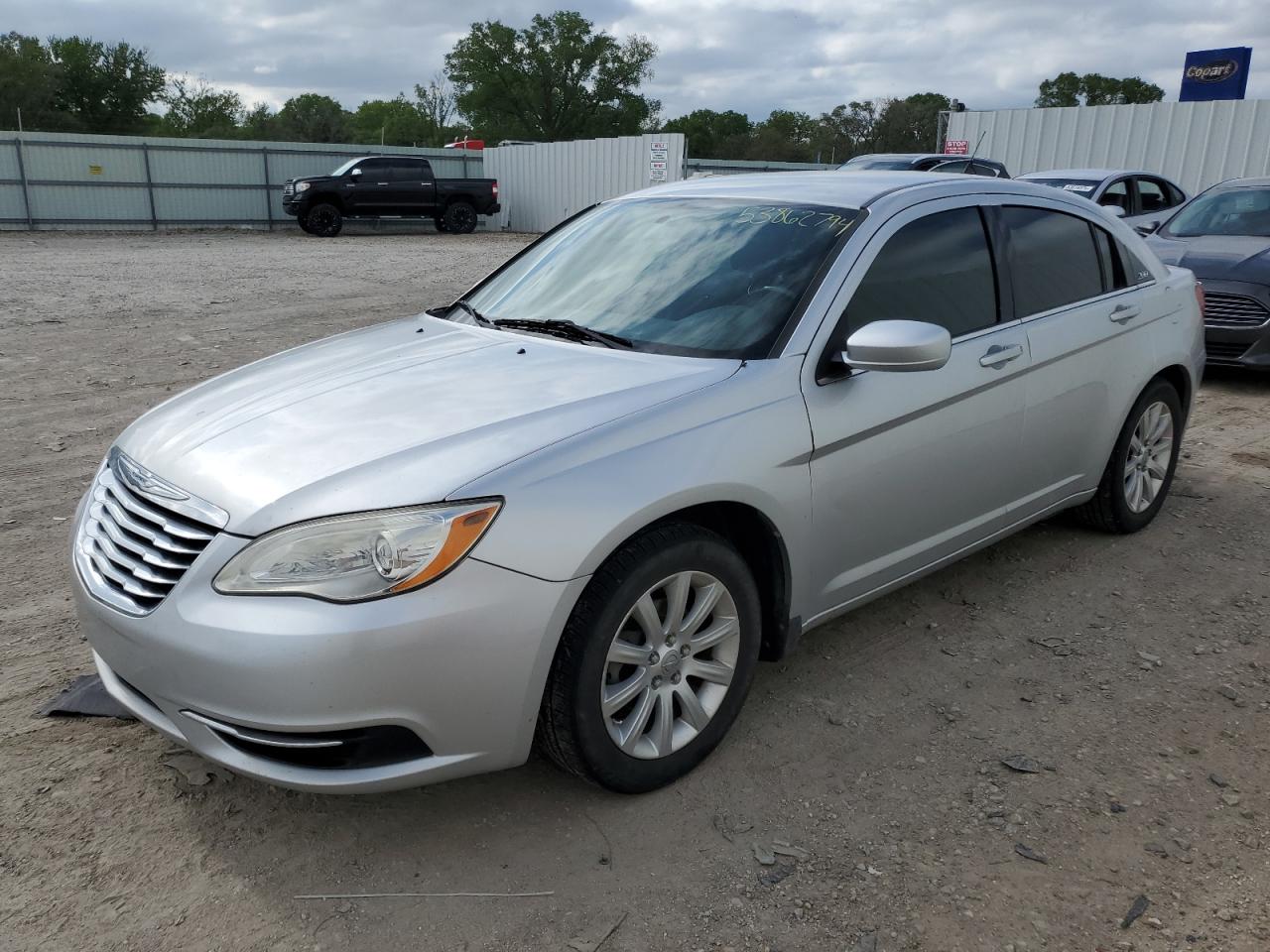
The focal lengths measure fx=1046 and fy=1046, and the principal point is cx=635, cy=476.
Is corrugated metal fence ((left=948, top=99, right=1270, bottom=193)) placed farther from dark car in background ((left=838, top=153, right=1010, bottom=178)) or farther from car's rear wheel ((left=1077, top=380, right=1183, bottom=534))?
car's rear wheel ((left=1077, top=380, right=1183, bottom=534))

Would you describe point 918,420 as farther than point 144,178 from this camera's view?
No

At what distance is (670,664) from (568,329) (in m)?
1.26

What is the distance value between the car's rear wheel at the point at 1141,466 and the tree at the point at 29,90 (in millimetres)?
57426

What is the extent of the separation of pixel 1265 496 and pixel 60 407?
7.47 m

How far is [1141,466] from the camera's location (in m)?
4.87

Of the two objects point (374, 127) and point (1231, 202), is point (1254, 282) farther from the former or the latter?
point (374, 127)

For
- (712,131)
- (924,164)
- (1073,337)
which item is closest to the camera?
(1073,337)

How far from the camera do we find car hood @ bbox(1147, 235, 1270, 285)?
26.8 ft

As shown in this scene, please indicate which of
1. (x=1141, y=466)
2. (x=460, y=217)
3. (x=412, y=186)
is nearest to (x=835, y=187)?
(x=1141, y=466)

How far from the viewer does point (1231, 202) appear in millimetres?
9523

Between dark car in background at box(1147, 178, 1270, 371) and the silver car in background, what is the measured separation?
14.9 feet

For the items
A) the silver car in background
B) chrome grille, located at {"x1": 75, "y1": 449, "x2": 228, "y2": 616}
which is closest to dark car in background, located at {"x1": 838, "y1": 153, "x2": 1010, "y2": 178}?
the silver car in background

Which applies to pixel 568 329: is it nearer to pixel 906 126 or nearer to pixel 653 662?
pixel 653 662

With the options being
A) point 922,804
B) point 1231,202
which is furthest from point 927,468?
point 1231,202
